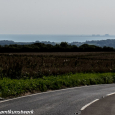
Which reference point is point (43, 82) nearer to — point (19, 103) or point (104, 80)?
point (19, 103)

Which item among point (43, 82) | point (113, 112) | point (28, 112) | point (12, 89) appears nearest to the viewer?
point (28, 112)

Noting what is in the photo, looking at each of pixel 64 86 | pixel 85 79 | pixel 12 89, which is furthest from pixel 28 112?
pixel 85 79

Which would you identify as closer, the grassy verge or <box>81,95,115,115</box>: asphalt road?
<box>81,95,115,115</box>: asphalt road

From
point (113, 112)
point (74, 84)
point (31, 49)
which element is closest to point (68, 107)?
point (113, 112)

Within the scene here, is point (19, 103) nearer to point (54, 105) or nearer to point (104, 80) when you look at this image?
point (54, 105)

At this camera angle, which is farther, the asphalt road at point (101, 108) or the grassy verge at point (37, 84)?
the grassy verge at point (37, 84)

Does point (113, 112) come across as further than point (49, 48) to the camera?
No

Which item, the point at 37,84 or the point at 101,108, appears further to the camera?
the point at 37,84

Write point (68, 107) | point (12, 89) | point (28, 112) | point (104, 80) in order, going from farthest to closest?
point (104, 80)
point (12, 89)
point (68, 107)
point (28, 112)

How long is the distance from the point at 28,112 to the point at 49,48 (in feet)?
222

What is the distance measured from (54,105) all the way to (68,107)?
2.09 ft

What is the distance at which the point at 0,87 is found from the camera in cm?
1428

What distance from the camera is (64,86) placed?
61.3ft

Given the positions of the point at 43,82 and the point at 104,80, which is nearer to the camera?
the point at 43,82
